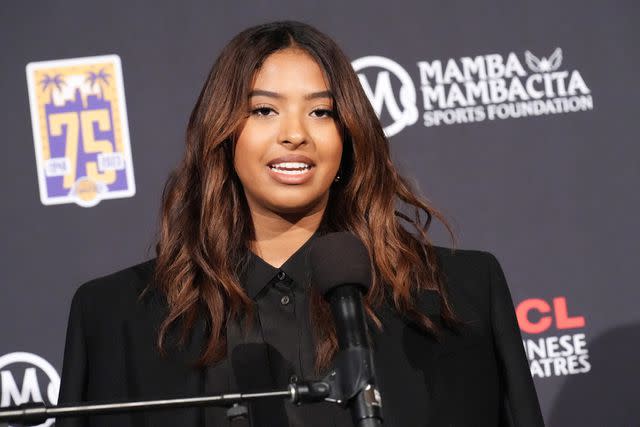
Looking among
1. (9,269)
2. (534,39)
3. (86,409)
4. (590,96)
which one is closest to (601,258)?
(590,96)

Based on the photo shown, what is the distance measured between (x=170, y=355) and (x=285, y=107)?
0.51 m

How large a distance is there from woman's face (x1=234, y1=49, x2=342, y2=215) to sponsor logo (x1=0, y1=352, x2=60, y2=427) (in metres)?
1.03

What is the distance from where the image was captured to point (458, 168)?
9.02ft

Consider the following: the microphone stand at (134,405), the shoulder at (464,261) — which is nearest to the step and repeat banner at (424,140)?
the shoulder at (464,261)

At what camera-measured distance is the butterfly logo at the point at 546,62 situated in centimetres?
275

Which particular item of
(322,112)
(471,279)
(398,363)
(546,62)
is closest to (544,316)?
(546,62)

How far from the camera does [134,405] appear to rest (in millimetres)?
1190

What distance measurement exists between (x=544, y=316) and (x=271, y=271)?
3.37 feet

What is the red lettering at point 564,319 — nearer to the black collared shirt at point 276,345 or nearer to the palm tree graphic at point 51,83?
the black collared shirt at point 276,345

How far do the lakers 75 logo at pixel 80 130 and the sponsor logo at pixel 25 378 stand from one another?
1.39 feet

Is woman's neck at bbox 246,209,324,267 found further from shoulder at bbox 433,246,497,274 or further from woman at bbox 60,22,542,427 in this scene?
shoulder at bbox 433,246,497,274

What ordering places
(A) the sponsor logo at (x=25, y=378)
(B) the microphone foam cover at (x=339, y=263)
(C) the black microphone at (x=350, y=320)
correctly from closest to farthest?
(C) the black microphone at (x=350, y=320)
(B) the microphone foam cover at (x=339, y=263)
(A) the sponsor logo at (x=25, y=378)

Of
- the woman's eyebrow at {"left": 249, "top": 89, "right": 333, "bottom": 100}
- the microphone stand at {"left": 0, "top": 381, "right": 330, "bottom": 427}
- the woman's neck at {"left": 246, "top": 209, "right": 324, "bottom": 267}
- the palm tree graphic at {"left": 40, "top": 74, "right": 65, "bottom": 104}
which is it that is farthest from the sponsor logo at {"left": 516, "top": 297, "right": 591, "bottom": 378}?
the microphone stand at {"left": 0, "top": 381, "right": 330, "bottom": 427}

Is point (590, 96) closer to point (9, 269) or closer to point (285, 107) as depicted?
point (285, 107)
